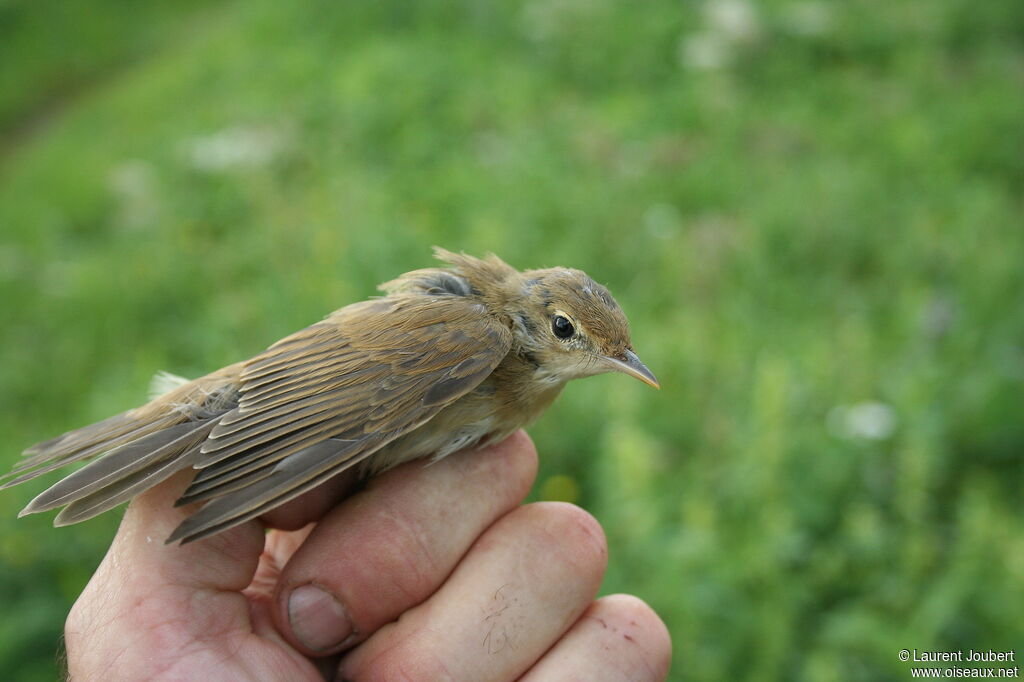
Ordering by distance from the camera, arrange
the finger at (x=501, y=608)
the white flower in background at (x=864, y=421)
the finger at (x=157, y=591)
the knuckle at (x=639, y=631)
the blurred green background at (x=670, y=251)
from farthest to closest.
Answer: the white flower in background at (x=864, y=421) < the blurred green background at (x=670, y=251) < the knuckle at (x=639, y=631) < the finger at (x=501, y=608) < the finger at (x=157, y=591)

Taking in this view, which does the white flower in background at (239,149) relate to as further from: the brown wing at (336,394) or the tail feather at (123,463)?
the tail feather at (123,463)

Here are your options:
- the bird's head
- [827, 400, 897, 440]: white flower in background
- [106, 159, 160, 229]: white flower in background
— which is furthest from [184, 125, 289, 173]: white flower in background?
the bird's head

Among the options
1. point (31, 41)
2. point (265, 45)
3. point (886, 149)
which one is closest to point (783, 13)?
point (886, 149)

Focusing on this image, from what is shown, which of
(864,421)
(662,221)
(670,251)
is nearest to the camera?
(864,421)

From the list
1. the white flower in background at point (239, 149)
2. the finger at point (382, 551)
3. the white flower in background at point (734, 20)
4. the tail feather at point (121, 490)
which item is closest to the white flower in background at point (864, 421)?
the finger at point (382, 551)

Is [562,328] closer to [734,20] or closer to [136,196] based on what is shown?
[136,196]

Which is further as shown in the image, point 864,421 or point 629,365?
point 864,421

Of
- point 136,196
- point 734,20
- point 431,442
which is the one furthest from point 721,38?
point 431,442
